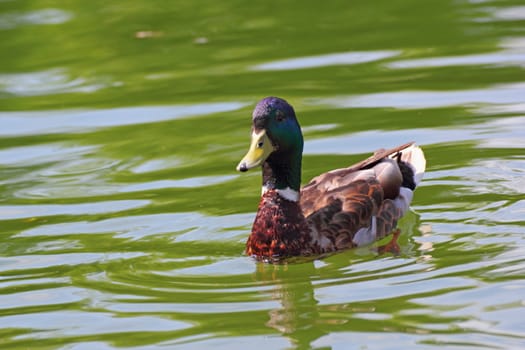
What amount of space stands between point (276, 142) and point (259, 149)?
0.17 m

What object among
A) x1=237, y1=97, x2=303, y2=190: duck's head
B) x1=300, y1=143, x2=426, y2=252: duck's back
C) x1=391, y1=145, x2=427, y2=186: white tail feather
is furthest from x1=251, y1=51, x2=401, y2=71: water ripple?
x1=237, y1=97, x2=303, y2=190: duck's head

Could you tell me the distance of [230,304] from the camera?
8.29 m

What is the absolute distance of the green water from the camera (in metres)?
8.04

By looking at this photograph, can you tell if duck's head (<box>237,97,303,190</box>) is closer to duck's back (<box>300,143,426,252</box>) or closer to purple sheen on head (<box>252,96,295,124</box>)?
purple sheen on head (<box>252,96,295,124</box>)

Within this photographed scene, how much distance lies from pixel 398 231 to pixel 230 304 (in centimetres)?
205

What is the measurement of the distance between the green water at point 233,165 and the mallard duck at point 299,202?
203 millimetres

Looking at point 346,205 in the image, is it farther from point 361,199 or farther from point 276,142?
point 276,142

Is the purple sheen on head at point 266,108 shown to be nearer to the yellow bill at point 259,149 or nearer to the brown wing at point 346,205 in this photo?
the yellow bill at point 259,149

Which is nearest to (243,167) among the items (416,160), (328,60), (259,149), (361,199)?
(259,149)

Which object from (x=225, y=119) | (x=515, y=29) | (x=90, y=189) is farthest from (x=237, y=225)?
(x=515, y=29)

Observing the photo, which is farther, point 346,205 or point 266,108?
point 346,205

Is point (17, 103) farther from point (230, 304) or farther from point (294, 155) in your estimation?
point (230, 304)

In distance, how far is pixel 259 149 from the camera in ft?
30.1

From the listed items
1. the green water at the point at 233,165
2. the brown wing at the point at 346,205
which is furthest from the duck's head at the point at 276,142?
the green water at the point at 233,165
